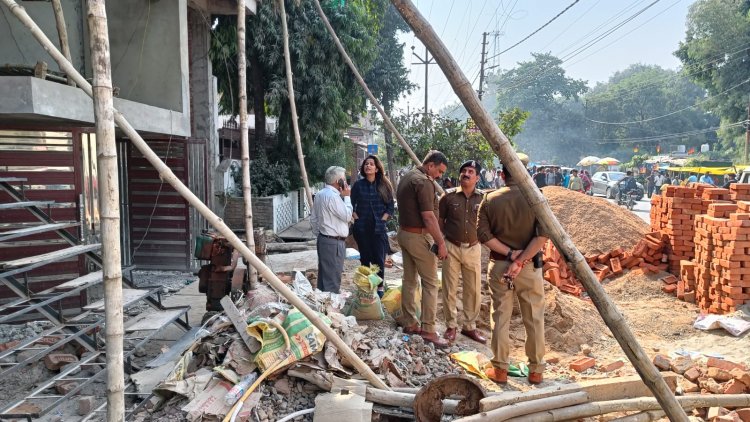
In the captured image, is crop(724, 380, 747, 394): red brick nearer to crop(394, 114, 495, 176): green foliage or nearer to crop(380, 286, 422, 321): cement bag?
crop(380, 286, 422, 321): cement bag

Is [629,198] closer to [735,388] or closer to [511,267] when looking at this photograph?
[735,388]

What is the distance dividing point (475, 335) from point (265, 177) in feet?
33.5

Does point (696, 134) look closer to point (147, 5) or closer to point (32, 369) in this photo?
point (147, 5)

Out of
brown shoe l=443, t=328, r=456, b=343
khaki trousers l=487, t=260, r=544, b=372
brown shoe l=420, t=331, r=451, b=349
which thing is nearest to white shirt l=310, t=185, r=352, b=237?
brown shoe l=420, t=331, r=451, b=349

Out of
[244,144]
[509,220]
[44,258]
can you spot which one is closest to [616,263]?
[509,220]

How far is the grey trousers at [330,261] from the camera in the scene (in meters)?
5.76

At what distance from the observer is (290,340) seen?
12.7 ft

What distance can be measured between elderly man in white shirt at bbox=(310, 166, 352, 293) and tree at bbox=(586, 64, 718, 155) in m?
54.6

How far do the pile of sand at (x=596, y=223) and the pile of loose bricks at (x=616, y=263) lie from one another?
35 cm

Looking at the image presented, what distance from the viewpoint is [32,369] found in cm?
479

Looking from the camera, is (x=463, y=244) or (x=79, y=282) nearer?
(x=79, y=282)

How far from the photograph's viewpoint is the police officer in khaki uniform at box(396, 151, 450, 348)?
516cm

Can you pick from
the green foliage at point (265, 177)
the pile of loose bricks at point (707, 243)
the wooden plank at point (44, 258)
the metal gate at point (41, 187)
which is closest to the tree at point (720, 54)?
the pile of loose bricks at point (707, 243)

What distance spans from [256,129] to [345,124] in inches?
103
